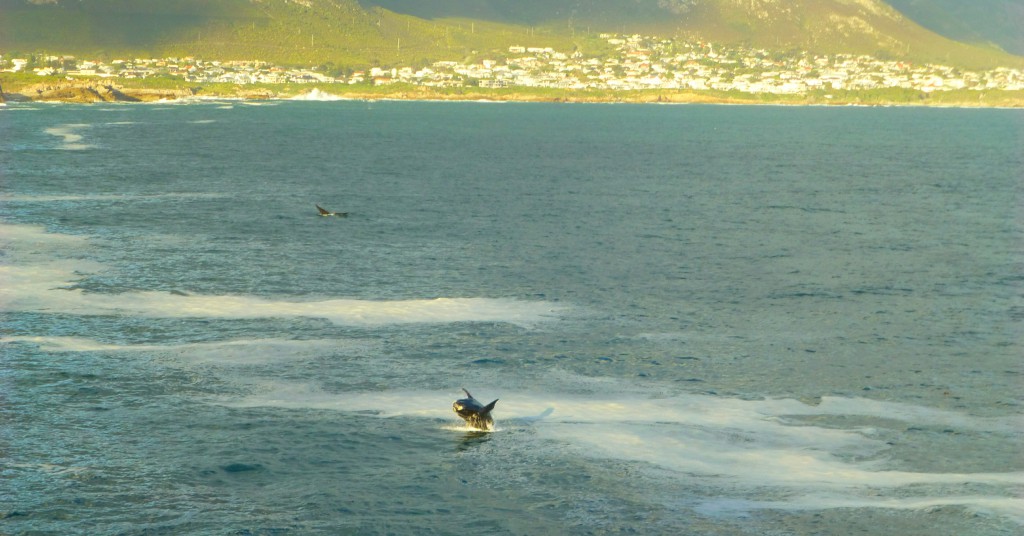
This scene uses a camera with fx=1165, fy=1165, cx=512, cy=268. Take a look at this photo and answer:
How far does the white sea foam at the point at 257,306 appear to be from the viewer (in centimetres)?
3816

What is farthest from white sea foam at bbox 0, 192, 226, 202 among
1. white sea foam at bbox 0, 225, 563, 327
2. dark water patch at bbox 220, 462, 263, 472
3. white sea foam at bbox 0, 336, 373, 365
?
dark water patch at bbox 220, 462, 263, 472

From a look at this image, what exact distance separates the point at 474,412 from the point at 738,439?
605 centimetres

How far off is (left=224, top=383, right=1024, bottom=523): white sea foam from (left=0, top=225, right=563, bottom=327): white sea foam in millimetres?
8679

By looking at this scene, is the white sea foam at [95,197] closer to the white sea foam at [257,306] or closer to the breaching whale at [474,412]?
the white sea foam at [257,306]

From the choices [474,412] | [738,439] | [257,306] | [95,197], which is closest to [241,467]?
[474,412]

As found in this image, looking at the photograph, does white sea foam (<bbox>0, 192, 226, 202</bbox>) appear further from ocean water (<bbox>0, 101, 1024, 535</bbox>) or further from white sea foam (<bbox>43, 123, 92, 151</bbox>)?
white sea foam (<bbox>43, 123, 92, 151</bbox>)

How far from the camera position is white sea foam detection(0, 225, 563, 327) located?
1502 inches

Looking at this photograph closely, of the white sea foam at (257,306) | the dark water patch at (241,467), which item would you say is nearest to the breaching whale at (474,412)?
the dark water patch at (241,467)

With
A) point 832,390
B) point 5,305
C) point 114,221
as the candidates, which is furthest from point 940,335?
point 114,221

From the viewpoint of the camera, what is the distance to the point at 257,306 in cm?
3953

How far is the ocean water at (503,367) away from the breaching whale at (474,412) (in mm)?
428

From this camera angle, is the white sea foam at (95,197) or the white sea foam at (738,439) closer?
the white sea foam at (738,439)

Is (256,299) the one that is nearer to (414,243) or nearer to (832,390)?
(414,243)

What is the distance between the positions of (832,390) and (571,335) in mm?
8731
